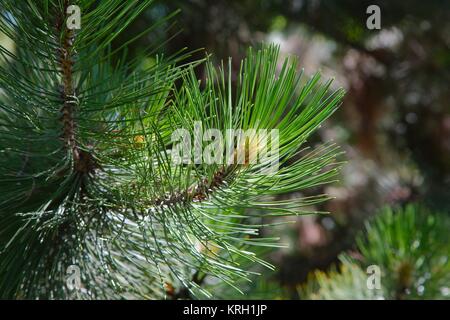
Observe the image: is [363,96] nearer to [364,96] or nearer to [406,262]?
[364,96]

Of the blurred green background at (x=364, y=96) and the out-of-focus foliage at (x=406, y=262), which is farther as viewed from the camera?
the blurred green background at (x=364, y=96)

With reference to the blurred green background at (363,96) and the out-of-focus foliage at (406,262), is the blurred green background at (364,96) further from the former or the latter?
the out-of-focus foliage at (406,262)

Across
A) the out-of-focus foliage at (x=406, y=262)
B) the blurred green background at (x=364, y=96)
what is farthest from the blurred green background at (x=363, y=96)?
the out-of-focus foliage at (x=406, y=262)

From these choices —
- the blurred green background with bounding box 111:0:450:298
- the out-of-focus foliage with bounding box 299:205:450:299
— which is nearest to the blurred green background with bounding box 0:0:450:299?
the blurred green background with bounding box 111:0:450:298

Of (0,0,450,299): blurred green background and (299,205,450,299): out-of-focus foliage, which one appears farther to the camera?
(0,0,450,299): blurred green background

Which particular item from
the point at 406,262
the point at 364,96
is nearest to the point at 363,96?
the point at 364,96

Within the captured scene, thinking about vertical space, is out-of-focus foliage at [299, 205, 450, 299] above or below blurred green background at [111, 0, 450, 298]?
below

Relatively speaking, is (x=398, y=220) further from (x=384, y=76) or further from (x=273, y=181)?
(x=384, y=76)

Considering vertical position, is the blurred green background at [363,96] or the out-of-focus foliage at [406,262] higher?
the blurred green background at [363,96]

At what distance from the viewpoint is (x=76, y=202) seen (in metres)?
0.61

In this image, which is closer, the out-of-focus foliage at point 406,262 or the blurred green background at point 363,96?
the out-of-focus foliage at point 406,262

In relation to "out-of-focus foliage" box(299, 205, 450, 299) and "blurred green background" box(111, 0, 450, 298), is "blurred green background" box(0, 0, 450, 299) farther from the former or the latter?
"out-of-focus foliage" box(299, 205, 450, 299)

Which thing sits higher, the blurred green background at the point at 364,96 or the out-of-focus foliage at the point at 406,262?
the blurred green background at the point at 364,96

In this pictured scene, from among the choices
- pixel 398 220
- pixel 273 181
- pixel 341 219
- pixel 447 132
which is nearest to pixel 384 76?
pixel 447 132
